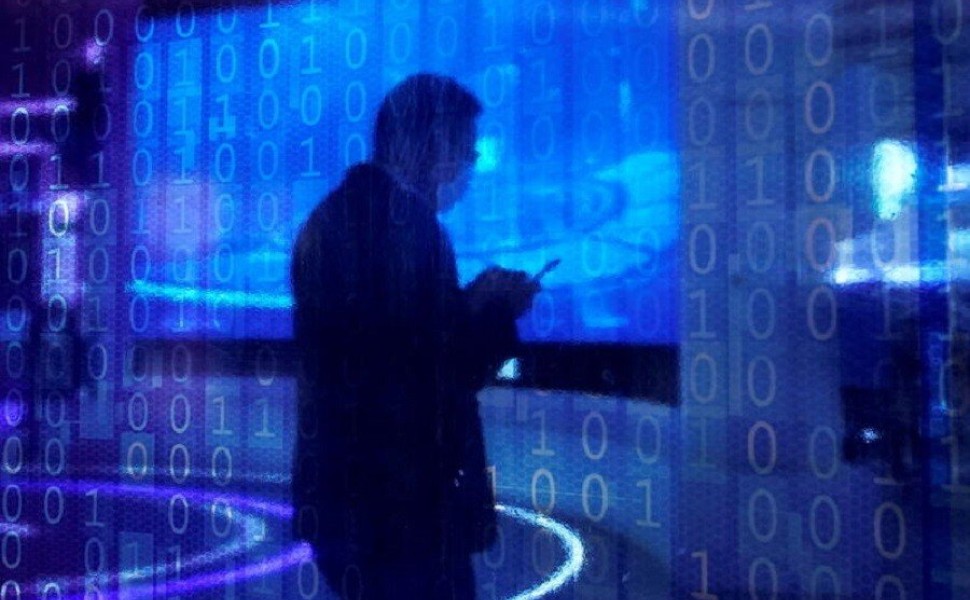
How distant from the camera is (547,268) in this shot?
4.47 ft

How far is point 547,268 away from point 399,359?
255mm

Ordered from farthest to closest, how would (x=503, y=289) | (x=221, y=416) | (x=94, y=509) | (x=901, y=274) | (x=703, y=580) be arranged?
(x=94, y=509) < (x=221, y=416) < (x=503, y=289) < (x=703, y=580) < (x=901, y=274)

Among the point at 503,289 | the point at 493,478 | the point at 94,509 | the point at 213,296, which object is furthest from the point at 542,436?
the point at 94,509

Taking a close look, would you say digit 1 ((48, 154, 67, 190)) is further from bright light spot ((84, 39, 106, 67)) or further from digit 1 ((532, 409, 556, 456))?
digit 1 ((532, 409, 556, 456))

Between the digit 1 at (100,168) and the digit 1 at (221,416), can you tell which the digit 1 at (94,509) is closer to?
the digit 1 at (221,416)

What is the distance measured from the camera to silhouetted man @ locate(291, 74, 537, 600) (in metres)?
1.43

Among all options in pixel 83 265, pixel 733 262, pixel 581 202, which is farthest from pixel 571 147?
pixel 83 265

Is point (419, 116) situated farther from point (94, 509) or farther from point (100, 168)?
point (94, 509)

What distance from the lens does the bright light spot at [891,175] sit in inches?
45.9

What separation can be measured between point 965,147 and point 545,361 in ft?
1.77

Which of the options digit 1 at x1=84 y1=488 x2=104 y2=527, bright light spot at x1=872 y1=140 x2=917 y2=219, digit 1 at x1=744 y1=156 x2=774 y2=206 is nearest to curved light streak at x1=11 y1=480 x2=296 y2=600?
digit 1 at x1=84 y1=488 x2=104 y2=527

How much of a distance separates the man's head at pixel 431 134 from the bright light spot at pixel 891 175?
506 millimetres

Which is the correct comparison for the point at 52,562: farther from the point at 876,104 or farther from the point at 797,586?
the point at 876,104

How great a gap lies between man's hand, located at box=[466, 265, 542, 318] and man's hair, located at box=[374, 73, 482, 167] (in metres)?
0.20
